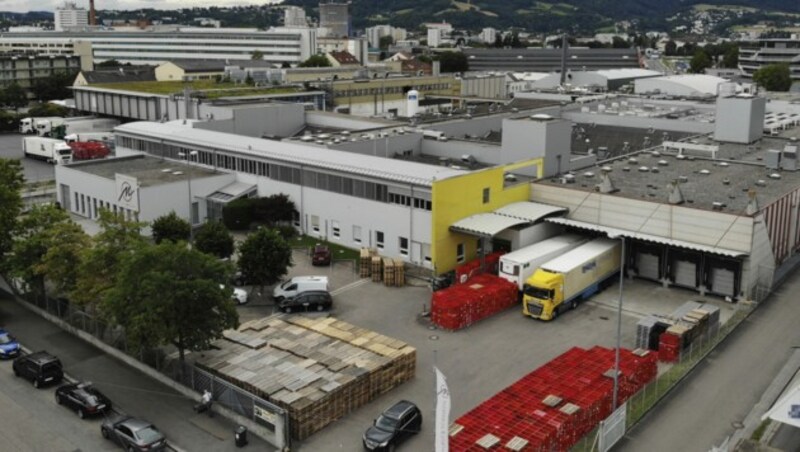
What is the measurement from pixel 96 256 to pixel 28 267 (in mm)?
4674

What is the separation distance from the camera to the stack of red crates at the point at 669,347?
26.1 meters

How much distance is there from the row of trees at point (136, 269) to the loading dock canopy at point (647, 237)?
13224mm

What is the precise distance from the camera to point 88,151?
213ft

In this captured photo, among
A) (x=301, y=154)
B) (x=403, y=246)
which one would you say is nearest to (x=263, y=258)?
(x=403, y=246)

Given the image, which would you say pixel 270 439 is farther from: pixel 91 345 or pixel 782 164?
pixel 782 164

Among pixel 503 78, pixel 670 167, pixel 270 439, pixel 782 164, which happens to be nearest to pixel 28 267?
pixel 270 439

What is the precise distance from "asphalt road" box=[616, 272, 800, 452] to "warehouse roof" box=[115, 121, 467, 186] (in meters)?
14.4

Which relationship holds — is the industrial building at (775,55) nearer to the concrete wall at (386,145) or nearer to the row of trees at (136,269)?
the concrete wall at (386,145)

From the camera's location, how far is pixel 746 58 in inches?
5620

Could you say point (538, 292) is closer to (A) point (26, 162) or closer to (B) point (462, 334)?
(B) point (462, 334)

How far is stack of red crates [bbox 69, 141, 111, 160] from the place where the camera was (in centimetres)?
6469

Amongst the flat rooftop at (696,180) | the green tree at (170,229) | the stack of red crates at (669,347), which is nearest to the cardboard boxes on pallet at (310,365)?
the stack of red crates at (669,347)

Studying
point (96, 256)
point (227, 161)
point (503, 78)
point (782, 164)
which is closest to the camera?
point (96, 256)

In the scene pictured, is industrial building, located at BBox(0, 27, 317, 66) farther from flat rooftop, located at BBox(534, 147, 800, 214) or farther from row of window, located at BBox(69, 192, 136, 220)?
flat rooftop, located at BBox(534, 147, 800, 214)
